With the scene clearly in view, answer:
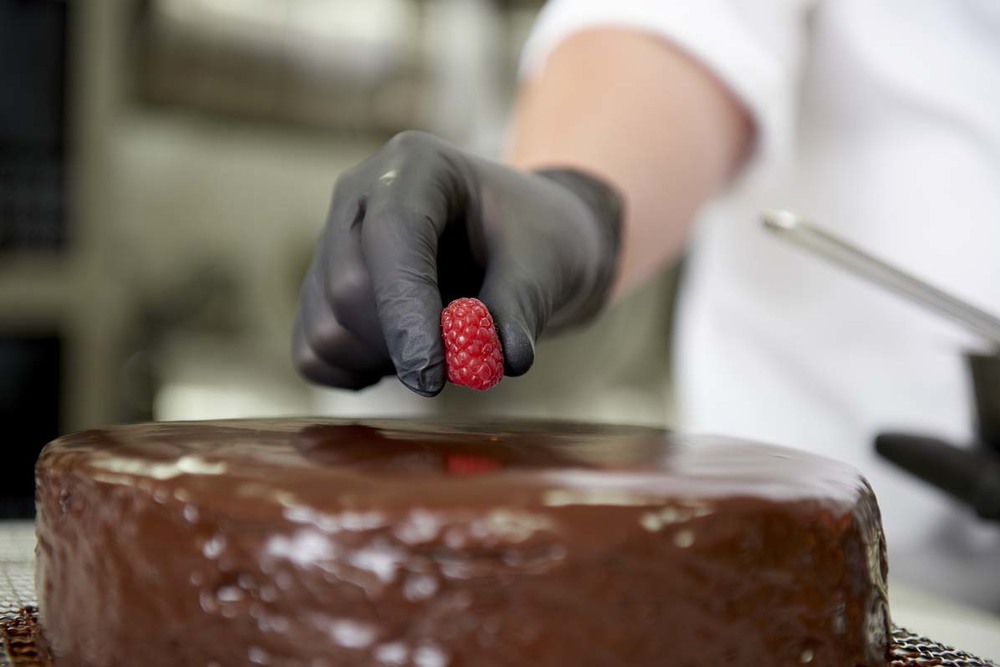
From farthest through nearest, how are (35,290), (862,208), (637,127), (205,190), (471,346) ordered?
(205,190) → (35,290) → (862,208) → (637,127) → (471,346)

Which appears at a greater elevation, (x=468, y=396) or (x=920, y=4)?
(x=920, y=4)

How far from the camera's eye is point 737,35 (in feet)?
4.33

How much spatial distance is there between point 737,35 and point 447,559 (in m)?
0.98

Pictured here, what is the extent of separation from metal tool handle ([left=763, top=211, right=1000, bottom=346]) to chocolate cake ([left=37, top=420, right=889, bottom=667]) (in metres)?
0.30

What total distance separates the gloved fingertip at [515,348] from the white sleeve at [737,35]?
0.73 metres

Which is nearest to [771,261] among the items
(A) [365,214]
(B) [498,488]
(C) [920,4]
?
(C) [920,4]

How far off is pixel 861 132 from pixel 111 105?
1.80m

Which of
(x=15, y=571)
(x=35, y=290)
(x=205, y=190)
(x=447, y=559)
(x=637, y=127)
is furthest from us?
(x=205, y=190)

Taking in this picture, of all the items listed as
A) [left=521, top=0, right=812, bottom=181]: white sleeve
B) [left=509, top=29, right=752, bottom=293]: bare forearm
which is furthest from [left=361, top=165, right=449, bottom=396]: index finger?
[left=521, top=0, right=812, bottom=181]: white sleeve

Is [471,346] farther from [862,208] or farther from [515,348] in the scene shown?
[862,208]

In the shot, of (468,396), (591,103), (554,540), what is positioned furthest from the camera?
(468,396)

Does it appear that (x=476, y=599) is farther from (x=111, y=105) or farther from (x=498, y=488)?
(x=111, y=105)

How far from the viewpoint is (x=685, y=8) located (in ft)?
4.35

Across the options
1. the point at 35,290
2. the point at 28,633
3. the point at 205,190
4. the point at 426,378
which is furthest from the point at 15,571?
the point at 205,190
